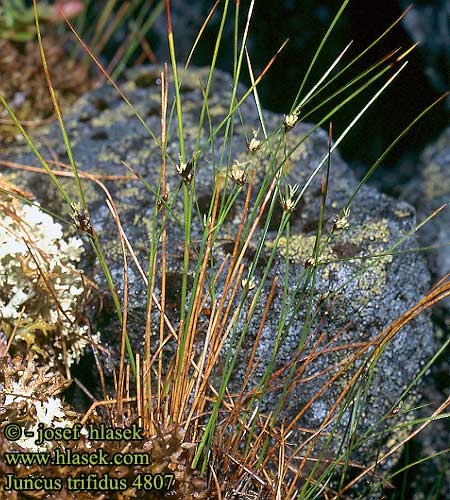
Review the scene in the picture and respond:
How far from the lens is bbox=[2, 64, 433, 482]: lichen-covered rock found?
8.20 ft

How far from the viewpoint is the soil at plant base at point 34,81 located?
13.4ft

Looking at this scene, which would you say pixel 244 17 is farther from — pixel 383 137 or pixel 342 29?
pixel 383 137

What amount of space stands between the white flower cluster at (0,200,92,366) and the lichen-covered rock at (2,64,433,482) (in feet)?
0.46

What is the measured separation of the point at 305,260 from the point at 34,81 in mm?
2480

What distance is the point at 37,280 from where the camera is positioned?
2.50 meters

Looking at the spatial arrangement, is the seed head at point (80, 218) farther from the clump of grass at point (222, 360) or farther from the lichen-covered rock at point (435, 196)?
the lichen-covered rock at point (435, 196)

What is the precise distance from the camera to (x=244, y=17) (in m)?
4.23

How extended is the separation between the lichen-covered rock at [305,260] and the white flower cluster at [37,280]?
0.46 ft

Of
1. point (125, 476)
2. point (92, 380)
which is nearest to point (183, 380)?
point (125, 476)

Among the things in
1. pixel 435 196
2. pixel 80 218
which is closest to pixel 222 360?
pixel 80 218

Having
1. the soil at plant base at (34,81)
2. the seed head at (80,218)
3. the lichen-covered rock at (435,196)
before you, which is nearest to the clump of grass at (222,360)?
the seed head at (80,218)

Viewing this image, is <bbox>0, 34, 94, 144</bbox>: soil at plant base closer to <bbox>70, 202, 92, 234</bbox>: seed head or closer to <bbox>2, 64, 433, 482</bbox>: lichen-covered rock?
<bbox>2, 64, 433, 482</bbox>: lichen-covered rock

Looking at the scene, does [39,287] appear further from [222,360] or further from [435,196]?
[435,196]

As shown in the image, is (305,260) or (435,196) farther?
(435,196)
